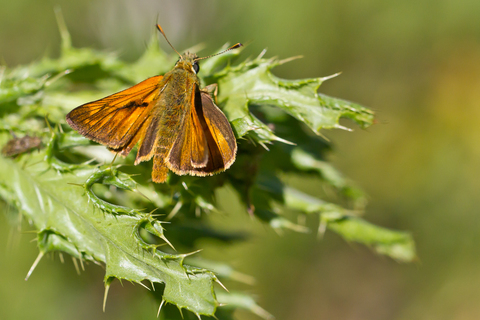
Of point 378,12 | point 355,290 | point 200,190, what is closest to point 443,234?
point 355,290

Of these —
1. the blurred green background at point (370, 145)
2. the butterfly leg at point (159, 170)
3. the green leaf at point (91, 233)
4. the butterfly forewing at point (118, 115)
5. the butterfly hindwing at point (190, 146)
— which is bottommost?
the blurred green background at point (370, 145)

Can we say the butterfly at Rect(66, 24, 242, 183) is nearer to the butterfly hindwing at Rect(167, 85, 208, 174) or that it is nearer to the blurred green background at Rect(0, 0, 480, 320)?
the butterfly hindwing at Rect(167, 85, 208, 174)

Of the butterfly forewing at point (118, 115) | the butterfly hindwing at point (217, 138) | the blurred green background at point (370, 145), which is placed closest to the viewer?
the butterfly hindwing at point (217, 138)

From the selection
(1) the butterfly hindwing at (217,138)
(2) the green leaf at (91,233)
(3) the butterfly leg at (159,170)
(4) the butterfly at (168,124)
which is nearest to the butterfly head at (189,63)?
(4) the butterfly at (168,124)

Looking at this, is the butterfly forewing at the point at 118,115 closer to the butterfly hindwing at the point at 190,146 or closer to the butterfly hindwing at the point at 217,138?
the butterfly hindwing at the point at 190,146

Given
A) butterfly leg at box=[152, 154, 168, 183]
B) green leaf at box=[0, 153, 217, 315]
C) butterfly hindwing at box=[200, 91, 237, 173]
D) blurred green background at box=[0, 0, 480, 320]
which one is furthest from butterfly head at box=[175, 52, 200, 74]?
blurred green background at box=[0, 0, 480, 320]

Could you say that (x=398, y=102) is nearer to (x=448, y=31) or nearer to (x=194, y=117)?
(x=448, y=31)
